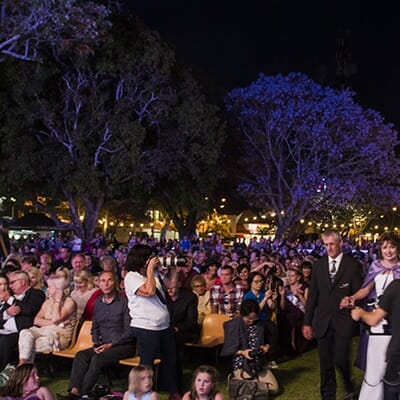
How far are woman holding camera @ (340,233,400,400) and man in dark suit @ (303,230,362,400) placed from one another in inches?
5.2

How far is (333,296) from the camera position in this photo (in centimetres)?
661

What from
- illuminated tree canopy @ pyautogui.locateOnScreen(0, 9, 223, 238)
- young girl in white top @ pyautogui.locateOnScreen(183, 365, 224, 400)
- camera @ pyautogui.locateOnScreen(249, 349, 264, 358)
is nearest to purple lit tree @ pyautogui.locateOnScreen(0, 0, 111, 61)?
illuminated tree canopy @ pyautogui.locateOnScreen(0, 9, 223, 238)

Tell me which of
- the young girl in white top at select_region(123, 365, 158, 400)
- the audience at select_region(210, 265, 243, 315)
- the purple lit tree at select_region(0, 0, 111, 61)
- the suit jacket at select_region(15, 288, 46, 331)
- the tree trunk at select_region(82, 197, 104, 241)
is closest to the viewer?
the young girl in white top at select_region(123, 365, 158, 400)

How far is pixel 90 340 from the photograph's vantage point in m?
8.15

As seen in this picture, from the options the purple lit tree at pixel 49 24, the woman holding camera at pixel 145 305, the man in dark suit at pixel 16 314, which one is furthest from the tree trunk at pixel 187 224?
the woman holding camera at pixel 145 305

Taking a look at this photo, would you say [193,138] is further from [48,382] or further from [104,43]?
[48,382]

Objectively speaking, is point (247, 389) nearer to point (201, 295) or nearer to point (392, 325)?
point (392, 325)

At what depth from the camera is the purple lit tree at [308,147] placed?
1367 inches

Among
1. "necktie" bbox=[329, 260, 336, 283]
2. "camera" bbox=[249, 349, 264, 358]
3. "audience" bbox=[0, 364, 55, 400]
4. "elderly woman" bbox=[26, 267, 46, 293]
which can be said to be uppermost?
"necktie" bbox=[329, 260, 336, 283]

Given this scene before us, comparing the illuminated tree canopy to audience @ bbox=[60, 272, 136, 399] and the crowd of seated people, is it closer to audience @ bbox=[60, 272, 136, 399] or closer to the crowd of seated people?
the crowd of seated people

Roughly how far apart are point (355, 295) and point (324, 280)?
0.42 metres

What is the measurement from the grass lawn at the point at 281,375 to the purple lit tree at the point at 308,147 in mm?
25870

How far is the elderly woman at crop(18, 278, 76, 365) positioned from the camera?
8.10 meters

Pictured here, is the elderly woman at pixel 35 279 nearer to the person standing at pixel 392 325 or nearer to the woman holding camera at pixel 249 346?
the woman holding camera at pixel 249 346
